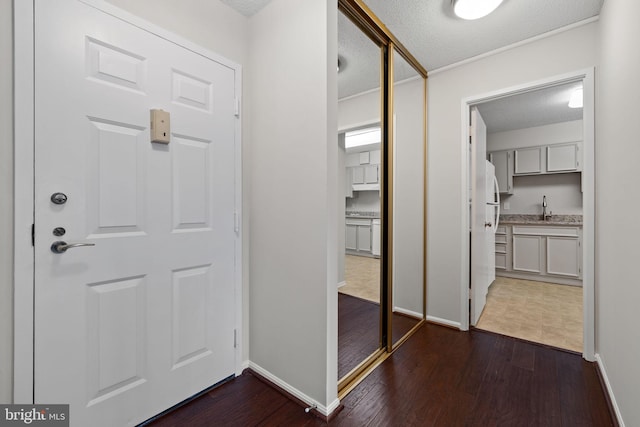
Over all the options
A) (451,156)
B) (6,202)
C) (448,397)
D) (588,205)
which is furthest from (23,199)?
(588,205)

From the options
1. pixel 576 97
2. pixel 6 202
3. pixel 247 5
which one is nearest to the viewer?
pixel 6 202

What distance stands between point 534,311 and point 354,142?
2.78 metres

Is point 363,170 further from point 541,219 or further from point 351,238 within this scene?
point 541,219

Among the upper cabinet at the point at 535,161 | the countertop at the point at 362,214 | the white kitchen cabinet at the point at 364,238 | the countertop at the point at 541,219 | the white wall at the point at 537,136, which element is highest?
the white wall at the point at 537,136

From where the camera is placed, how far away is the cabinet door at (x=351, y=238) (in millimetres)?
1854

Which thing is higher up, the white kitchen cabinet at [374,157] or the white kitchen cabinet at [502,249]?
the white kitchen cabinet at [374,157]

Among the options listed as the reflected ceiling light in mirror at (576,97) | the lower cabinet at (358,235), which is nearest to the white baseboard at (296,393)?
the lower cabinet at (358,235)

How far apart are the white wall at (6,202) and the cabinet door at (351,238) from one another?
158 cm

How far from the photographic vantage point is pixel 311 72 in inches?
58.6

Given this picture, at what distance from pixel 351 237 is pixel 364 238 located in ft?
Answer: 0.53

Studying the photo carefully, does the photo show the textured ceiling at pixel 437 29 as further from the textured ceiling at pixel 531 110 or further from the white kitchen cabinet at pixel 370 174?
the textured ceiling at pixel 531 110

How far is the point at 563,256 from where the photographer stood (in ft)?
12.9

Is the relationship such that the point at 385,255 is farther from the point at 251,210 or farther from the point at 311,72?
the point at 311,72

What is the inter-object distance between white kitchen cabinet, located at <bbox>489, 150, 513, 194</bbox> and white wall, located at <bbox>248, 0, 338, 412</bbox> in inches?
173
